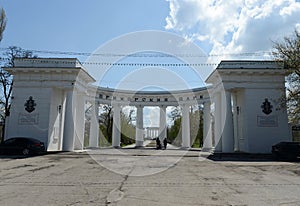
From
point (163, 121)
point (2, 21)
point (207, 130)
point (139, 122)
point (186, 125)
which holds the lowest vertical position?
A: point (207, 130)

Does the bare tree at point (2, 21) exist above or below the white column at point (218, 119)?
above

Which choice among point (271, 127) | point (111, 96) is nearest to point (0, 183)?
point (271, 127)

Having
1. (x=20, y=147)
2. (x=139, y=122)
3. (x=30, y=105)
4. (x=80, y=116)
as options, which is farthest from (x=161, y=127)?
(x=20, y=147)

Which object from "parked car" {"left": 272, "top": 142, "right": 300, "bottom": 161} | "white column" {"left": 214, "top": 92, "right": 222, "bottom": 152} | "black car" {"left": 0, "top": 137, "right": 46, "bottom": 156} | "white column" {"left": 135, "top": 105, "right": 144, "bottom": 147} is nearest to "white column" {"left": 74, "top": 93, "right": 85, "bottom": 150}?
"black car" {"left": 0, "top": 137, "right": 46, "bottom": 156}

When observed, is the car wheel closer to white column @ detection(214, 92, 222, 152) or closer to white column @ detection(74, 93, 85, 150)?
white column @ detection(74, 93, 85, 150)

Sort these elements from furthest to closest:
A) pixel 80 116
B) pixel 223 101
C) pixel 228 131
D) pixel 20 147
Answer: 1. pixel 80 116
2. pixel 223 101
3. pixel 228 131
4. pixel 20 147

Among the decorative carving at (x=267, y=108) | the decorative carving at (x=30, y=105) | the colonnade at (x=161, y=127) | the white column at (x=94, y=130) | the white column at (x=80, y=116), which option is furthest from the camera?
the white column at (x=94, y=130)

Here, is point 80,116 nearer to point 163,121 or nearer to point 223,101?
point 163,121

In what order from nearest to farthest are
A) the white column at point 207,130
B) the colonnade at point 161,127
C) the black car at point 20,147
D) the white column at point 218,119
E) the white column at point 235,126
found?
the black car at point 20,147 < the white column at point 235,126 < the white column at point 218,119 < the white column at point 207,130 < the colonnade at point 161,127

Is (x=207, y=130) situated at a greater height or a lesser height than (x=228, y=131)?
greater

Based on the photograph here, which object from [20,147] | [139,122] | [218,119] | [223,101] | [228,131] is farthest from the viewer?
[139,122]

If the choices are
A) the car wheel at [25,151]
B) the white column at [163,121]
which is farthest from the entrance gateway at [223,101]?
the white column at [163,121]

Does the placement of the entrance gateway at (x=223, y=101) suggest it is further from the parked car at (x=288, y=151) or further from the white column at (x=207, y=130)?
the white column at (x=207, y=130)

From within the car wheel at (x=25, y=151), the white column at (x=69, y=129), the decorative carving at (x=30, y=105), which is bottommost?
the car wheel at (x=25, y=151)
